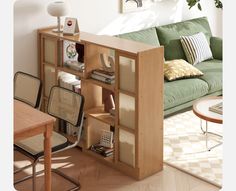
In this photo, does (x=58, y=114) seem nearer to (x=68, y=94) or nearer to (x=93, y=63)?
(x=68, y=94)

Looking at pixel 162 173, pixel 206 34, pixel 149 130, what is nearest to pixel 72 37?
pixel 149 130

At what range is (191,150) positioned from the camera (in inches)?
196

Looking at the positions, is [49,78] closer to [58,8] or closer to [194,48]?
[58,8]

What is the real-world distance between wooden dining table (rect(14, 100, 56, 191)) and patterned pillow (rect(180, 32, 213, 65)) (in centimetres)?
307

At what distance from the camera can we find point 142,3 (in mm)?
6234

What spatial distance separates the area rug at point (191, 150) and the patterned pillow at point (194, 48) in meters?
0.87

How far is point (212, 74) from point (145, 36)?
36.3 inches

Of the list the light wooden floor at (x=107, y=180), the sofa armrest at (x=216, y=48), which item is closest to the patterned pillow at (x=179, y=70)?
the sofa armrest at (x=216, y=48)

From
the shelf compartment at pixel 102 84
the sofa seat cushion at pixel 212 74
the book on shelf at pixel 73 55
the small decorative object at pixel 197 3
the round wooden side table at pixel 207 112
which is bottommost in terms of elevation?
the round wooden side table at pixel 207 112

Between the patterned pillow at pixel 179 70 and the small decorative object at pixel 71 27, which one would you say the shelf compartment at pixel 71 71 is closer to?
the small decorative object at pixel 71 27

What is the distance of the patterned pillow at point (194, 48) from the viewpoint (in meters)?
6.41

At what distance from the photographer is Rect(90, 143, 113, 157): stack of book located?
471cm

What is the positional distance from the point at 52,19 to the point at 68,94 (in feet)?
4.36

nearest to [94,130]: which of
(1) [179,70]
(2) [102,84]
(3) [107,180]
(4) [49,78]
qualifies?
(2) [102,84]
